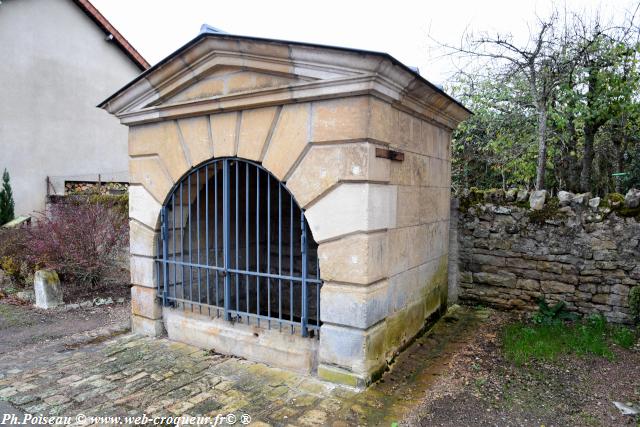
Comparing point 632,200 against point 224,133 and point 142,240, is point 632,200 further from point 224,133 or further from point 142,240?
point 142,240

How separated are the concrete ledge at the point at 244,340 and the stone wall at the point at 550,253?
2745 millimetres

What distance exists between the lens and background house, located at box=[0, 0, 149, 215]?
39.4 feet

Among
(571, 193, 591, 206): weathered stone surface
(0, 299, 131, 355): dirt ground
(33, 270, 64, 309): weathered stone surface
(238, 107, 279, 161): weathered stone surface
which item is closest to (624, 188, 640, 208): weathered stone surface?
(571, 193, 591, 206): weathered stone surface

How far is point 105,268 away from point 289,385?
5167 millimetres

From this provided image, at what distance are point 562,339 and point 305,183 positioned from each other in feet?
10.1

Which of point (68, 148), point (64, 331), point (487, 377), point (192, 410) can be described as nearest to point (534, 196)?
point (487, 377)

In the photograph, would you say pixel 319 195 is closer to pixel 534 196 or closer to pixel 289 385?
pixel 289 385

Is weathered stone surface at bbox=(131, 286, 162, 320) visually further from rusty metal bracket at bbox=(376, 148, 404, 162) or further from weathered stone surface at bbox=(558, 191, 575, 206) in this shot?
weathered stone surface at bbox=(558, 191, 575, 206)

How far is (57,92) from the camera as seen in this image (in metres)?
13.0

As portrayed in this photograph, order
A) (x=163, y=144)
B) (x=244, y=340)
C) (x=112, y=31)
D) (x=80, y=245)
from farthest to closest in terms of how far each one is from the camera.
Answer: (x=112, y=31) → (x=80, y=245) → (x=163, y=144) → (x=244, y=340)

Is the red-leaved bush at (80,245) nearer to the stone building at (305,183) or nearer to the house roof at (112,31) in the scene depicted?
the stone building at (305,183)

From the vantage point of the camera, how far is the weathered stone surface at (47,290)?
6633 mm

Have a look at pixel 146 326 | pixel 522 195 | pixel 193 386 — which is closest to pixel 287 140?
pixel 193 386

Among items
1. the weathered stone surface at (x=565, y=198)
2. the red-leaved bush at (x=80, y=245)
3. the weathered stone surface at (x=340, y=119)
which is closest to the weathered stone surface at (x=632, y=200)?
the weathered stone surface at (x=565, y=198)
